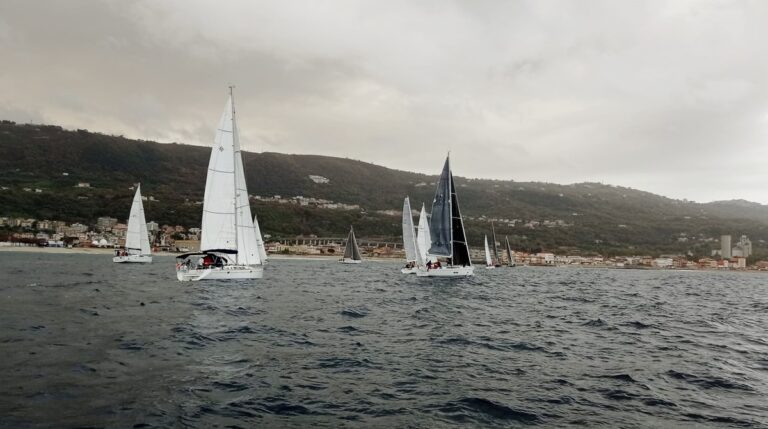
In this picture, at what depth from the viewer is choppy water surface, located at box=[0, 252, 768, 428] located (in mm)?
9406

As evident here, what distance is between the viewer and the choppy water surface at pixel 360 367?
9.41 m

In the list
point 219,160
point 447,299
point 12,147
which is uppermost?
point 12,147

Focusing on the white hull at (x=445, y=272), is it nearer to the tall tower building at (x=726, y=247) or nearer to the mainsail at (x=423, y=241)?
the mainsail at (x=423, y=241)

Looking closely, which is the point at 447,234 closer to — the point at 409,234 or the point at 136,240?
the point at 409,234

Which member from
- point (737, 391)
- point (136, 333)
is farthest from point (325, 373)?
point (737, 391)

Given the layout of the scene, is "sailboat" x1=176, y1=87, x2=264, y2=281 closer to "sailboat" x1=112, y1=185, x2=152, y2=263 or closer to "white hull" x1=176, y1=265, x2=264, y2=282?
"white hull" x1=176, y1=265, x2=264, y2=282

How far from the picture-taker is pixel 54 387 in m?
10.1

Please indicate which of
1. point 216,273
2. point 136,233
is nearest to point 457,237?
point 216,273

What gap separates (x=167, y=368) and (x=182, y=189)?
194 metres

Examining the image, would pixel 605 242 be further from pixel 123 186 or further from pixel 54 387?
pixel 54 387

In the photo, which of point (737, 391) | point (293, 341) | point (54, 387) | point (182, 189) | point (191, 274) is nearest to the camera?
point (54, 387)

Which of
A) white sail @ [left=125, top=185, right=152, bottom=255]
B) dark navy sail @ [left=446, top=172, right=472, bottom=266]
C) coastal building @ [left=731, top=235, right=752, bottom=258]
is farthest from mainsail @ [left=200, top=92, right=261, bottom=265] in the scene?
coastal building @ [left=731, top=235, right=752, bottom=258]

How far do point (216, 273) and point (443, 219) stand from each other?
23100mm

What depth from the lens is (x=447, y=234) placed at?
53.7m
